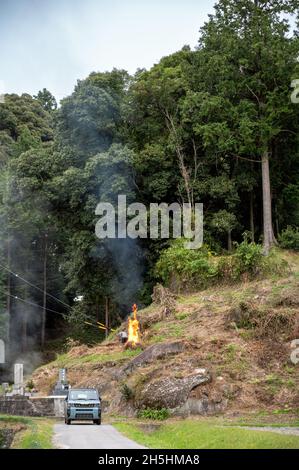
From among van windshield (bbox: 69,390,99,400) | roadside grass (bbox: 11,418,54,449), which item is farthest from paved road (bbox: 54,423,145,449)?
van windshield (bbox: 69,390,99,400)

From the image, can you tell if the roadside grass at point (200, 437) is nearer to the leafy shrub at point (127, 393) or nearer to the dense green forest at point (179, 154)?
the leafy shrub at point (127, 393)

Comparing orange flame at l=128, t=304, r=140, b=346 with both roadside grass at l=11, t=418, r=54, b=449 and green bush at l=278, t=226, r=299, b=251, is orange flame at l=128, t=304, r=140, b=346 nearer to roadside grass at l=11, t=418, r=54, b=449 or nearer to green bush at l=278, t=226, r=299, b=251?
green bush at l=278, t=226, r=299, b=251

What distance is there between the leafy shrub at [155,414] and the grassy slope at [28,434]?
4.03 m

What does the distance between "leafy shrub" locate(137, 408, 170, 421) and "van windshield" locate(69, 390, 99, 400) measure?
1812 mm

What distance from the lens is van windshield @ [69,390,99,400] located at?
26.6 metres

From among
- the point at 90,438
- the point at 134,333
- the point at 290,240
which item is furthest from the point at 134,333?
the point at 90,438

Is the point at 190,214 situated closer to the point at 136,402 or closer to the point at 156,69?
the point at 156,69

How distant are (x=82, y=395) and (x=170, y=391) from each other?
3.26m

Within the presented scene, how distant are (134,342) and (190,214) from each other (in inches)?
478

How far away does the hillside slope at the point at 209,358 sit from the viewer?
26.1m

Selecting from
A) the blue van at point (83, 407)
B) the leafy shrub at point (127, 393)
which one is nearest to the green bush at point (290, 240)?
the leafy shrub at point (127, 393)

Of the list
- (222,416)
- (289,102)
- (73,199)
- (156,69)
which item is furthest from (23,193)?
(222,416)

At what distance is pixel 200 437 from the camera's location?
19.0 meters

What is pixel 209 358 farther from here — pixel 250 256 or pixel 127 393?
pixel 250 256
